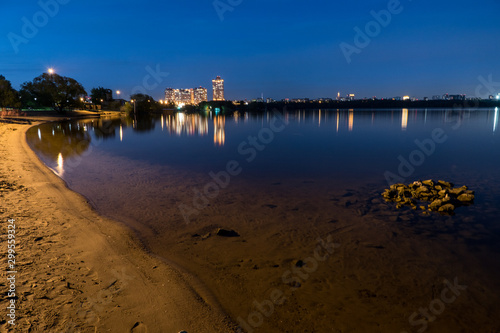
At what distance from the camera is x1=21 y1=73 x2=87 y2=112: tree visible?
95.5m

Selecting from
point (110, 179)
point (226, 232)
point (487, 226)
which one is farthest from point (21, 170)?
point (487, 226)

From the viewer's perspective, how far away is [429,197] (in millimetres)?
15125

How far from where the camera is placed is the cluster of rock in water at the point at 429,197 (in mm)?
13734

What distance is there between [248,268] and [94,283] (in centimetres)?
394

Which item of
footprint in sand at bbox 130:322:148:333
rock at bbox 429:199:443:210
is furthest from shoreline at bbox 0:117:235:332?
rock at bbox 429:199:443:210

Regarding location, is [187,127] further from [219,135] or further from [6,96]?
[6,96]

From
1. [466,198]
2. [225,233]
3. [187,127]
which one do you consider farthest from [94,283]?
[187,127]

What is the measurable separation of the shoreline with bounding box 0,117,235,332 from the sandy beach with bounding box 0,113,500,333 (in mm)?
31

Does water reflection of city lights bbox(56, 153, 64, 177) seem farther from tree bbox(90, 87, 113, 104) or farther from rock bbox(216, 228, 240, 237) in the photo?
tree bbox(90, 87, 113, 104)

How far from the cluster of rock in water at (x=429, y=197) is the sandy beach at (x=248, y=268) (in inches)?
34.8

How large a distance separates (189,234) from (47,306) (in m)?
5.19

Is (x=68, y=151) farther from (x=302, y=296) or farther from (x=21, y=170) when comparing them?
(x=302, y=296)

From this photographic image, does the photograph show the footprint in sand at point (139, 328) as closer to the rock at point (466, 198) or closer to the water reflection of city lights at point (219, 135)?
the rock at point (466, 198)

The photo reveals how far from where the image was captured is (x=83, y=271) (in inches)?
293
